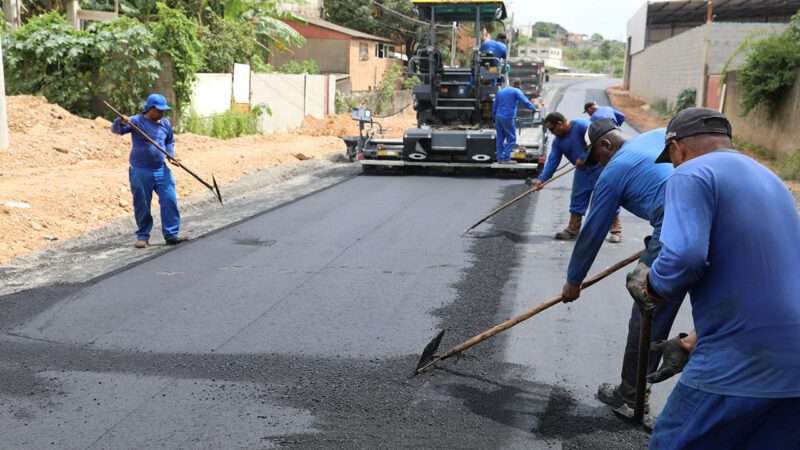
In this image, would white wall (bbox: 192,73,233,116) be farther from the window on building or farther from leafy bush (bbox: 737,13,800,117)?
the window on building

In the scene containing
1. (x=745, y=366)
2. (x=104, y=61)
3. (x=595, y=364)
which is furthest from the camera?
(x=104, y=61)

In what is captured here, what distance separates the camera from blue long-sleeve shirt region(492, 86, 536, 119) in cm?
1306

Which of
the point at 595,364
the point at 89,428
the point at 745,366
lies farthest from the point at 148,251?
the point at 745,366

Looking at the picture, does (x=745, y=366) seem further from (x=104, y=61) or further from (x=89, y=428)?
(x=104, y=61)

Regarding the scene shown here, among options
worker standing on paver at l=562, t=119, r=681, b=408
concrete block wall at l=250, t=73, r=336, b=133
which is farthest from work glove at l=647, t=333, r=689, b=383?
concrete block wall at l=250, t=73, r=336, b=133

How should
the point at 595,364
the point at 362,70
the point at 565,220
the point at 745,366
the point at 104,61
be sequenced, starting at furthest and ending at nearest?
the point at 362,70
the point at 104,61
the point at 565,220
the point at 595,364
the point at 745,366

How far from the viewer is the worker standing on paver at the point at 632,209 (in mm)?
3838

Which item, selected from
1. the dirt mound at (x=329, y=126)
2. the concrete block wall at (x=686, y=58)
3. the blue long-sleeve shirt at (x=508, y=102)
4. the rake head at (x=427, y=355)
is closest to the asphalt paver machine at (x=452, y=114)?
the blue long-sleeve shirt at (x=508, y=102)

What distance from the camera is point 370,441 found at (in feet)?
12.1

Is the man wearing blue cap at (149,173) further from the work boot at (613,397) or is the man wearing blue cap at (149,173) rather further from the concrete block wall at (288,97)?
the concrete block wall at (288,97)

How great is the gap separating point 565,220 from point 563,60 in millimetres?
131868

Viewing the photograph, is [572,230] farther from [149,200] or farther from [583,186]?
[149,200]

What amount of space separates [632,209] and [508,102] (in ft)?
30.1

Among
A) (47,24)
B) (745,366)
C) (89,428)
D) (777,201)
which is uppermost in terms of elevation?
(47,24)
